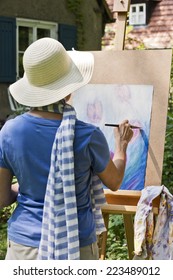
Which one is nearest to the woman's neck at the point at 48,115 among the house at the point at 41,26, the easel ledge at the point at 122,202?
the easel ledge at the point at 122,202

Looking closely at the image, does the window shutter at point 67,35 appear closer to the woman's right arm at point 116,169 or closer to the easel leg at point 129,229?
the easel leg at point 129,229

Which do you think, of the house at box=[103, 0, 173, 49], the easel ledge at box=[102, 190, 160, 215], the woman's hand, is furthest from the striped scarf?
the house at box=[103, 0, 173, 49]

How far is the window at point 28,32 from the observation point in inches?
431

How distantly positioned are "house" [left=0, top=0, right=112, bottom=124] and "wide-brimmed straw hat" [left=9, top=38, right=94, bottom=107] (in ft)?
24.6

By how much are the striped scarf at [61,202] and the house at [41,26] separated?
7.61 meters

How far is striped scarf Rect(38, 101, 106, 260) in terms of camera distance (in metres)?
2.37

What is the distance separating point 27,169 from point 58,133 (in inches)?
7.1

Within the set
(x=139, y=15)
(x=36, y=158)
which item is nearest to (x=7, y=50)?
Result: (x=139, y=15)

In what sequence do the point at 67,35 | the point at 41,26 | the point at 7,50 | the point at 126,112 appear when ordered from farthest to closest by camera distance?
1. the point at 67,35
2. the point at 41,26
3. the point at 7,50
4. the point at 126,112

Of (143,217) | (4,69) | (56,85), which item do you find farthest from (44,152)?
(4,69)

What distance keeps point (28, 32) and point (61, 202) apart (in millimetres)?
9032

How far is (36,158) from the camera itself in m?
2.40

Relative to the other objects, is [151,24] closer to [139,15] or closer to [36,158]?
[139,15]

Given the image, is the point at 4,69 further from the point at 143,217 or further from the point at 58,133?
the point at 58,133
